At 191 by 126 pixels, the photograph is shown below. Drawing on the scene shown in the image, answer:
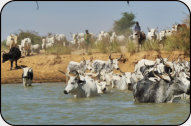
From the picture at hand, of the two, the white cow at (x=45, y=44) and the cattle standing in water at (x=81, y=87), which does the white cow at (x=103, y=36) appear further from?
the cattle standing in water at (x=81, y=87)

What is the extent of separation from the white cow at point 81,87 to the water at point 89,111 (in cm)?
26

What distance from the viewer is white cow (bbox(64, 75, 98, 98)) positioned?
46.3 feet

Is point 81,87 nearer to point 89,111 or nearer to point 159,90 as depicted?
point 89,111

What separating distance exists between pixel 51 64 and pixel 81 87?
12942mm

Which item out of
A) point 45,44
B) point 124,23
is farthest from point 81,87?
point 124,23

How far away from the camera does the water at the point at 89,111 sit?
34.6 feet

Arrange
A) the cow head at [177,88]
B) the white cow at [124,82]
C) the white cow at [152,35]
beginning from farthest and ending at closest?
the white cow at [152,35] < the white cow at [124,82] < the cow head at [177,88]

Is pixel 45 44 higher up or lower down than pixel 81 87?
higher up

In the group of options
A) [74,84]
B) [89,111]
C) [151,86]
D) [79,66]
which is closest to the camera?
[89,111]

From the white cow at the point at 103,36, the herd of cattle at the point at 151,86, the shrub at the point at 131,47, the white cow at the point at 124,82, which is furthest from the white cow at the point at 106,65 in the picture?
the white cow at the point at 103,36

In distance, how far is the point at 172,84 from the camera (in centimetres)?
1265

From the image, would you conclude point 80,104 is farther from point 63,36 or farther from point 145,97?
point 63,36

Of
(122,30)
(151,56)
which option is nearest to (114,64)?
(151,56)

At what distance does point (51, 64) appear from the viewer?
1081 inches
